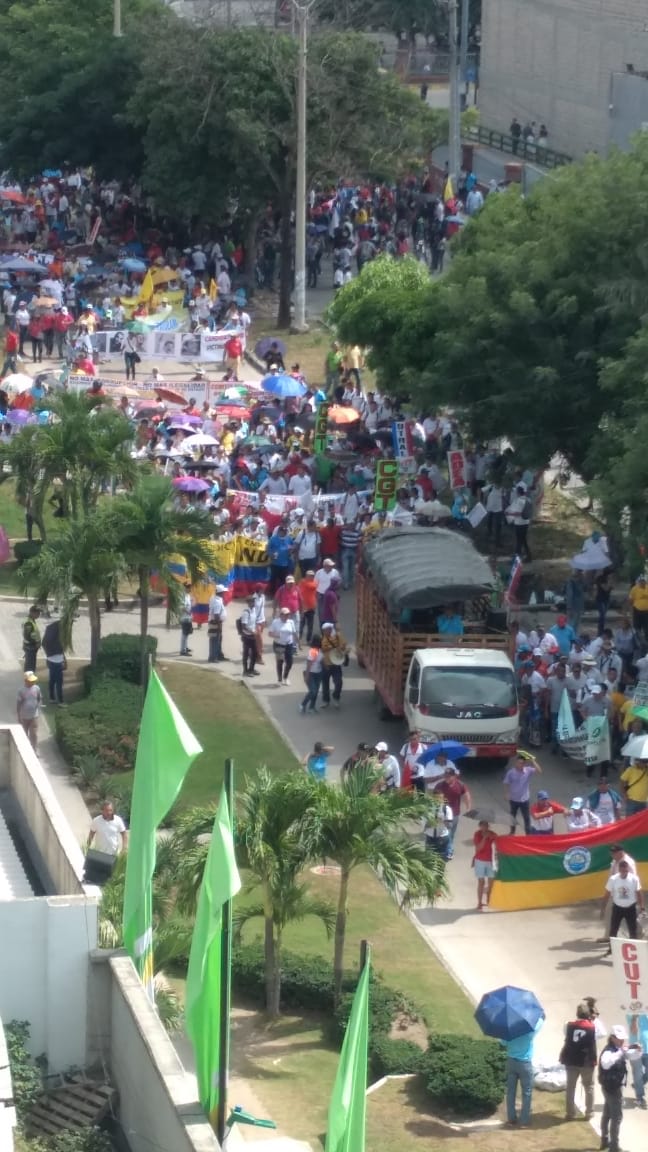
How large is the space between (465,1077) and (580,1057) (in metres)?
1.00

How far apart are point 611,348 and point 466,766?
9.11 m

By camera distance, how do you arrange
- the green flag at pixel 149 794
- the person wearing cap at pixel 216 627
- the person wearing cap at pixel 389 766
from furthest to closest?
the person wearing cap at pixel 216 627, the person wearing cap at pixel 389 766, the green flag at pixel 149 794

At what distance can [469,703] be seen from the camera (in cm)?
2530

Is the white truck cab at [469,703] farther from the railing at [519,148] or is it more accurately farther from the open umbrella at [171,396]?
the railing at [519,148]

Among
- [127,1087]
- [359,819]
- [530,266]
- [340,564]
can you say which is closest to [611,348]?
[530,266]

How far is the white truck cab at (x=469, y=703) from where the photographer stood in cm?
2525

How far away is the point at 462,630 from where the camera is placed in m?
27.2

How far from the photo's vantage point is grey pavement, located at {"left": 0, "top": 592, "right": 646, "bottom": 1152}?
20.3 m

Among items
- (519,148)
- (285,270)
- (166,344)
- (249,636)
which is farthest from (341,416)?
(519,148)

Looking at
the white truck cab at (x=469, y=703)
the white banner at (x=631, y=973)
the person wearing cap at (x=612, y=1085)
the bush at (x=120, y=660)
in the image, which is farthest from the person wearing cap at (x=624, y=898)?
the bush at (x=120, y=660)

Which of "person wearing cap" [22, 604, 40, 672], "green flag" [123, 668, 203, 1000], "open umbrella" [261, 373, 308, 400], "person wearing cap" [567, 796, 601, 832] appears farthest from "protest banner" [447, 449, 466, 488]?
"green flag" [123, 668, 203, 1000]

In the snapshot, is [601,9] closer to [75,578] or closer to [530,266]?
[530,266]

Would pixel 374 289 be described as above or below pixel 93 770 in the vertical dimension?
above

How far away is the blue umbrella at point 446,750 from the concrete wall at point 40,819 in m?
6.51
